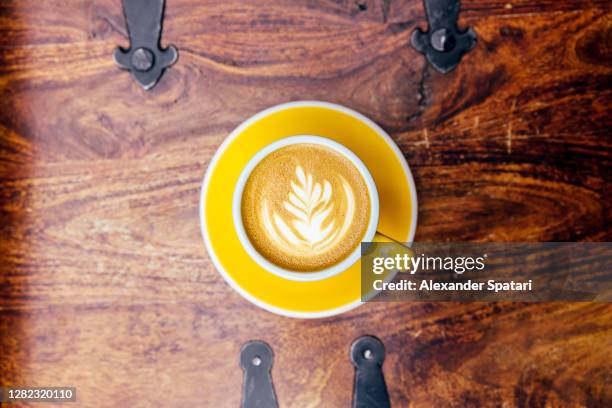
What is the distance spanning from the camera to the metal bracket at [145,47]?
0.89 meters

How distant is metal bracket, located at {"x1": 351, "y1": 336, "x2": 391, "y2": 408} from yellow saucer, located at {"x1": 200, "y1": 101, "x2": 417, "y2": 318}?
80 millimetres

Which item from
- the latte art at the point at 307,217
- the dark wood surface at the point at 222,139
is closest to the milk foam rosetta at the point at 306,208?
the latte art at the point at 307,217

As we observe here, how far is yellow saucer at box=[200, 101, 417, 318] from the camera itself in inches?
33.2

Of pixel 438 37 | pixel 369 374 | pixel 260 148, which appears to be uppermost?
pixel 438 37

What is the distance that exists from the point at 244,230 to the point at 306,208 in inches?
3.7

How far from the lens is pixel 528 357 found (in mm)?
892

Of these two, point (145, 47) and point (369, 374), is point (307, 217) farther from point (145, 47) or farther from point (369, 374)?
point (145, 47)

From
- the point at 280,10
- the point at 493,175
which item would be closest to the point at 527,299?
the point at 493,175

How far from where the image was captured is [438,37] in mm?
888

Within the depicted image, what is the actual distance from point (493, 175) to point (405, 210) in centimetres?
16

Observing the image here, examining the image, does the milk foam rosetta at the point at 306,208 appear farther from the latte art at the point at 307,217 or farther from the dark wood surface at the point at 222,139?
the dark wood surface at the point at 222,139

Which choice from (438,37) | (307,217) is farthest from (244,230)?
(438,37)

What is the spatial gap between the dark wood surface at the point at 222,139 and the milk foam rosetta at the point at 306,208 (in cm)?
12

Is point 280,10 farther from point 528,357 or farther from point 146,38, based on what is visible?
point 528,357
